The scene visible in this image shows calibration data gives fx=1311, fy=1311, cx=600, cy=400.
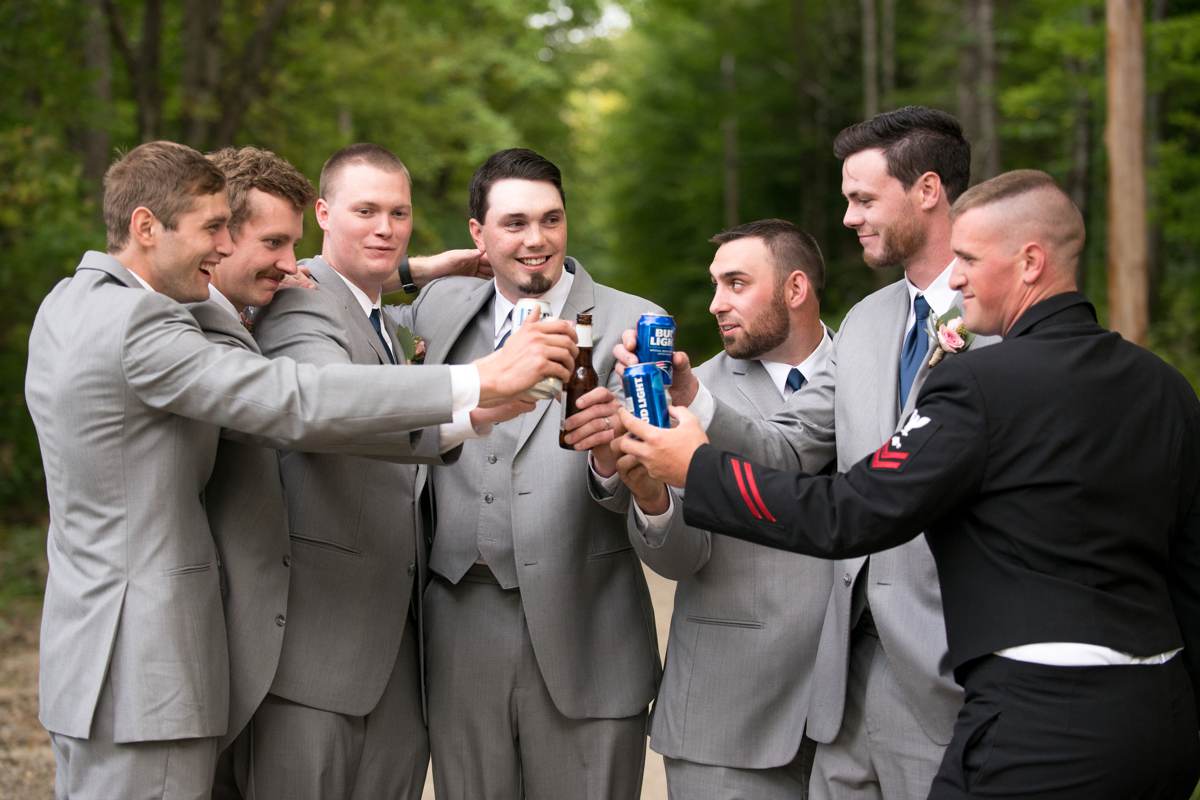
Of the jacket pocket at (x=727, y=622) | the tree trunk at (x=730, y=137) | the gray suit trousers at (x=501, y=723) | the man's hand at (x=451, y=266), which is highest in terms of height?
the tree trunk at (x=730, y=137)

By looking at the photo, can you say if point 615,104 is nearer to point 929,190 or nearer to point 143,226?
point 929,190

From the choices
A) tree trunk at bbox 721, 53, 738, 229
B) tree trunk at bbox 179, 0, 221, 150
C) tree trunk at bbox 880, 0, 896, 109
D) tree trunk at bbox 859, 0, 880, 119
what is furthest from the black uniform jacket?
tree trunk at bbox 721, 53, 738, 229

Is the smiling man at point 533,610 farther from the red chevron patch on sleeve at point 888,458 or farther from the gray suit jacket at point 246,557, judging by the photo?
the red chevron patch on sleeve at point 888,458

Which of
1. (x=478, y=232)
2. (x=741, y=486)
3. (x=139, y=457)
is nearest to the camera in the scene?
(x=741, y=486)

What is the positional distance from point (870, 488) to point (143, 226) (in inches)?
84.6

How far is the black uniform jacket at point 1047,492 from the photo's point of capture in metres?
3.10

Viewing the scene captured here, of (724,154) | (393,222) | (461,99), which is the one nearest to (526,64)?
(461,99)

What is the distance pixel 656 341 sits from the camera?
156 inches

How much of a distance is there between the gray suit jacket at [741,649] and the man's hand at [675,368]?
377 mm

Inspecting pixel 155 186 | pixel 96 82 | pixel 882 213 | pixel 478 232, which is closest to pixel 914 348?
pixel 882 213

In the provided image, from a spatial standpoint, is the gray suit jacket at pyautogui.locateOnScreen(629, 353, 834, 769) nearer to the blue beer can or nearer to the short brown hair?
the blue beer can

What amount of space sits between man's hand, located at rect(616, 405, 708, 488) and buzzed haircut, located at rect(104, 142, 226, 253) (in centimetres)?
142

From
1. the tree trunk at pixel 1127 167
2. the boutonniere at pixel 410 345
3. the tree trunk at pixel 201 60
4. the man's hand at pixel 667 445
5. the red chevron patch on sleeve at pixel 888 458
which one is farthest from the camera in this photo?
the tree trunk at pixel 201 60

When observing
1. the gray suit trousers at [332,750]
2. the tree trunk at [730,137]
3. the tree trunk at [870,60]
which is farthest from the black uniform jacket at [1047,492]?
the tree trunk at [730,137]
